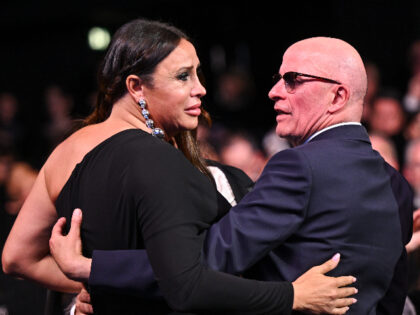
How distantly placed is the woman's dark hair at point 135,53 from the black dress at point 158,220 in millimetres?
234

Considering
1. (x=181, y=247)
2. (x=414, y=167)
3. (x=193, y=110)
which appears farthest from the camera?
(x=414, y=167)

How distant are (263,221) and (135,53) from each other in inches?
26.4

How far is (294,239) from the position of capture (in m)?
2.00

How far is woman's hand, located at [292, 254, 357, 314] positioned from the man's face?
0.46m

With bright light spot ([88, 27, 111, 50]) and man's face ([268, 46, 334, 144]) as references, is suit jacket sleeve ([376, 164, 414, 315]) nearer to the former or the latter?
man's face ([268, 46, 334, 144])

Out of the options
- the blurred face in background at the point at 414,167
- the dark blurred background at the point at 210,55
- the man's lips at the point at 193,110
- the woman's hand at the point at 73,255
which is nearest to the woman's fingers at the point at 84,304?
the woman's hand at the point at 73,255

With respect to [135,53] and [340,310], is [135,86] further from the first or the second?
[340,310]

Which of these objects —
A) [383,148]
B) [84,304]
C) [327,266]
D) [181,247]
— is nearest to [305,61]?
[327,266]

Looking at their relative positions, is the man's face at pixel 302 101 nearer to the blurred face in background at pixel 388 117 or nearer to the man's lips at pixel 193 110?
the man's lips at pixel 193 110

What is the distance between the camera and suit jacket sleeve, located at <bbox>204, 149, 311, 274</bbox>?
1914 millimetres

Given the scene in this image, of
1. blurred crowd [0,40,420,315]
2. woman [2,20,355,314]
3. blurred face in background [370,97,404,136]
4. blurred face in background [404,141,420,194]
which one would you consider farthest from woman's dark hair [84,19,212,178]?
blurred face in background [370,97,404,136]

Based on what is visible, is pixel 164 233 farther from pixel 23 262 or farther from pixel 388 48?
pixel 388 48

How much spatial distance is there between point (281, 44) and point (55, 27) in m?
2.72

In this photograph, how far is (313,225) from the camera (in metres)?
1.98
